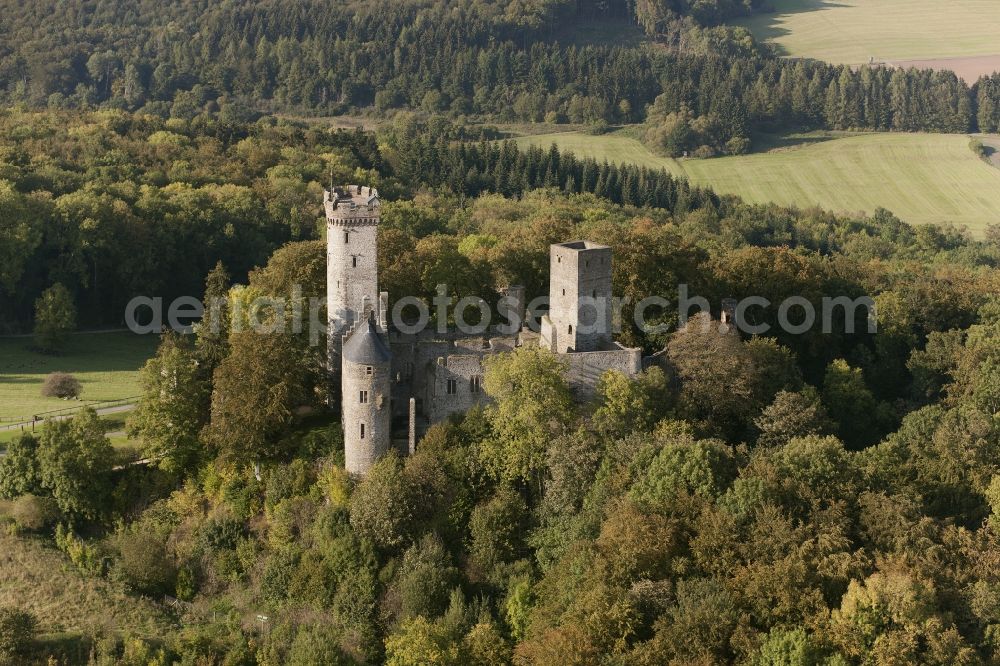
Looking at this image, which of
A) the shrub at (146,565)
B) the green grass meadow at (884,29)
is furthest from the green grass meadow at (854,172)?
the shrub at (146,565)

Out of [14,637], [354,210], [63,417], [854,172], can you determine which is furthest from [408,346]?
[854,172]

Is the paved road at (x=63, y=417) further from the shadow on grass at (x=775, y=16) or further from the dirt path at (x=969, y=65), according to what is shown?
the shadow on grass at (x=775, y=16)

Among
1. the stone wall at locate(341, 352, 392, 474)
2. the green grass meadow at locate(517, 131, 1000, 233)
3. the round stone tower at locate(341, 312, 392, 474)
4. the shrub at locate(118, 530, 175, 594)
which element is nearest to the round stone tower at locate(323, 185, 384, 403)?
the round stone tower at locate(341, 312, 392, 474)

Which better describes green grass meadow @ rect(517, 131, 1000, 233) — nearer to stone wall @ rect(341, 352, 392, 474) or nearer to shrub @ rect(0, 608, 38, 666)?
stone wall @ rect(341, 352, 392, 474)

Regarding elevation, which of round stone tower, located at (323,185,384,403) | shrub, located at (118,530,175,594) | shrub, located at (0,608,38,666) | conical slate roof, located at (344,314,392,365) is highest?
round stone tower, located at (323,185,384,403)

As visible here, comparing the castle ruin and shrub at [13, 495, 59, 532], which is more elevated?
the castle ruin
